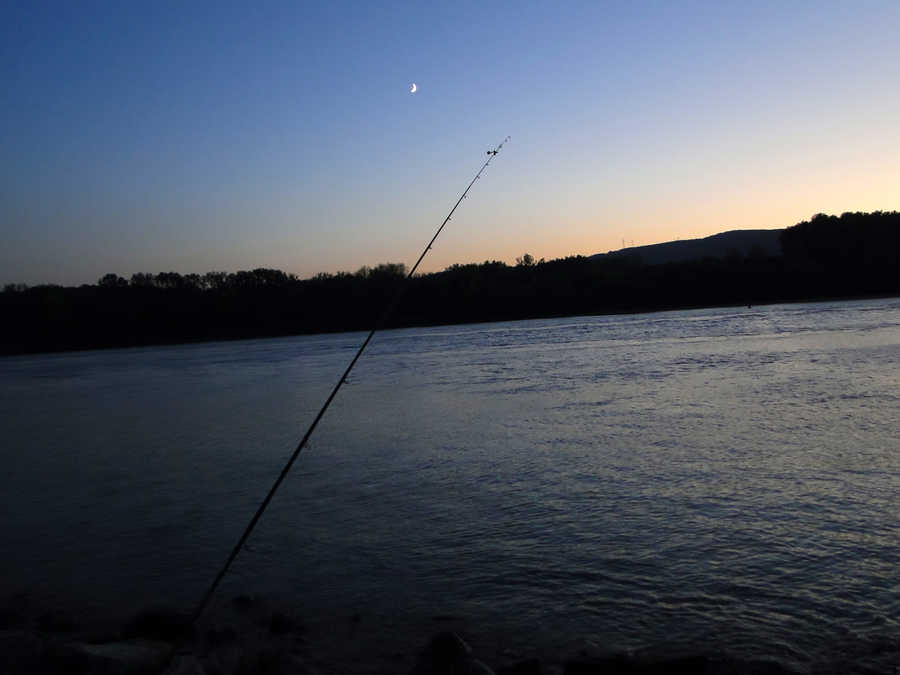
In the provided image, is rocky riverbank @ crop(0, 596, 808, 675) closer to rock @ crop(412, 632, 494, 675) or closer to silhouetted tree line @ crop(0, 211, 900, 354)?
rock @ crop(412, 632, 494, 675)

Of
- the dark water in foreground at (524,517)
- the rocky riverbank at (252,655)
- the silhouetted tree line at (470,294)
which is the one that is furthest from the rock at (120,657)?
the silhouetted tree line at (470,294)

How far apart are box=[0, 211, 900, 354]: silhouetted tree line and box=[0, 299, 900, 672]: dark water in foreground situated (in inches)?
2602

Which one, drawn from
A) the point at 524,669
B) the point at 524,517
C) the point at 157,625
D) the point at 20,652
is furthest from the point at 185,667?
the point at 524,517

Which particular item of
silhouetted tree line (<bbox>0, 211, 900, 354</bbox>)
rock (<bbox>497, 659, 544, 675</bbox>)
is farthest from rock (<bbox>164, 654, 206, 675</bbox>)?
silhouetted tree line (<bbox>0, 211, 900, 354</bbox>)

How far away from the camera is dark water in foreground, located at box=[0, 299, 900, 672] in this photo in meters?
4.41

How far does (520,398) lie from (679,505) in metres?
8.53

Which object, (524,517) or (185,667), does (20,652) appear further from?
(524,517)

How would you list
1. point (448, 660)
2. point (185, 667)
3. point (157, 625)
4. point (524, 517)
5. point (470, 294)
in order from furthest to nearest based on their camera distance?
1. point (470, 294)
2. point (524, 517)
3. point (157, 625)
4. point (185, 667)
5. point (448, 660)

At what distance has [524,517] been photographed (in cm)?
660

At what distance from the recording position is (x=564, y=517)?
6480mm

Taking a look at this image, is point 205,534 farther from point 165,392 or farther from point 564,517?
point 165,392

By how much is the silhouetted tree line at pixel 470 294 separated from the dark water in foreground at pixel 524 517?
217ft

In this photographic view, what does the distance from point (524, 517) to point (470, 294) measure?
3228 inches

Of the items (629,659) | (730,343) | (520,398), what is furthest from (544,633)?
(730,343)
